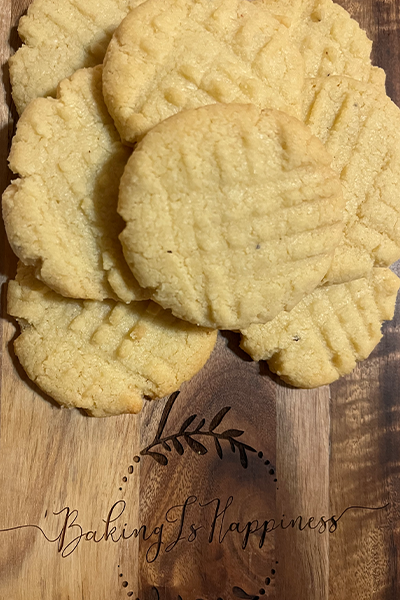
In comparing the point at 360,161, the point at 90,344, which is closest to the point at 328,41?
the point at 360,161

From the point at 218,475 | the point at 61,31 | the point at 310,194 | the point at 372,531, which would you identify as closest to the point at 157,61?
the point at 61,31

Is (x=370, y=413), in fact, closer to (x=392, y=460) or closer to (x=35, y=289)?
(x=392, y=460)

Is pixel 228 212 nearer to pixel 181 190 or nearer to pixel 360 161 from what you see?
pixel 181 190

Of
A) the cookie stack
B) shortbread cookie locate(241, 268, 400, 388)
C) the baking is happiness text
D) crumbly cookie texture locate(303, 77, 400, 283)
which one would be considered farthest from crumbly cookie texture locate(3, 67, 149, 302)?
the baking is happiness text

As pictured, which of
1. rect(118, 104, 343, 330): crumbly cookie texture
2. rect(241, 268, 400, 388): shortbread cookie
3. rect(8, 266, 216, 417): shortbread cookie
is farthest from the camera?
rect(241, 268, 400, 388): shortbread cookie

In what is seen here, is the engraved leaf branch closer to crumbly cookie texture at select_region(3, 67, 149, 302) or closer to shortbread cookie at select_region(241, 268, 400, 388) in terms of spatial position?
shortbread cookie at select_region(241, 268, 400, 388)
